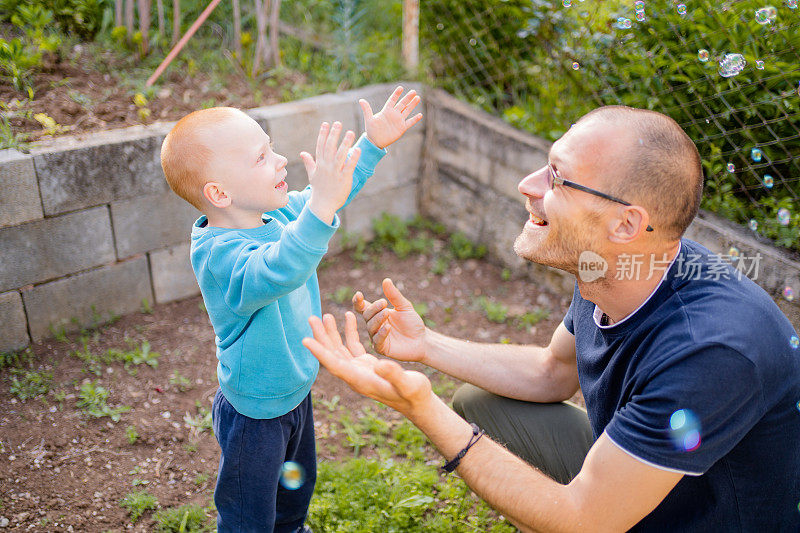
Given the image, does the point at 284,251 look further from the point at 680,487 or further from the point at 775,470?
the point at 775,470

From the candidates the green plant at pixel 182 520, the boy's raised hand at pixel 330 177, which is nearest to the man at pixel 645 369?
the boy's raised hand at pixel 330 177

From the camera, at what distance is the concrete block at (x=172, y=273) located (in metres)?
3.80

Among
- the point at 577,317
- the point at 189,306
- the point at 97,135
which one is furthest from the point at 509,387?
the point at 97,135

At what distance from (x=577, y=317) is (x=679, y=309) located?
0.50 meters

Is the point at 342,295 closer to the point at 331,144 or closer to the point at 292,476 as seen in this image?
the point at 292,476

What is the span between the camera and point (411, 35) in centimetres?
480

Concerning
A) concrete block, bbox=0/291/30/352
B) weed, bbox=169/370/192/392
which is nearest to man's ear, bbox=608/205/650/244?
weed, bbox=169/370/192/392

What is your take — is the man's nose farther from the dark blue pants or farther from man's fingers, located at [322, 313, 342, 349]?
the dark blue pants

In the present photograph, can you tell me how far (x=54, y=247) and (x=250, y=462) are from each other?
73.9 inches

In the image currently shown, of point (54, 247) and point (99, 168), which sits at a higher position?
point (99, 168)

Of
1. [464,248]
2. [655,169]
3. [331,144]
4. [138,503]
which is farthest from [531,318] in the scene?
[331,144]

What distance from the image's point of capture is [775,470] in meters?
1.89

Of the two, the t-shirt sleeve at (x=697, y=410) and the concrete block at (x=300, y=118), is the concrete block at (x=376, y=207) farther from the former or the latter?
the t-shirt sleeve at (x=697, y=410)

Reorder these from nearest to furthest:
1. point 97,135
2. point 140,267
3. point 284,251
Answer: point 284,251 < point 97,135 < point 140,267
